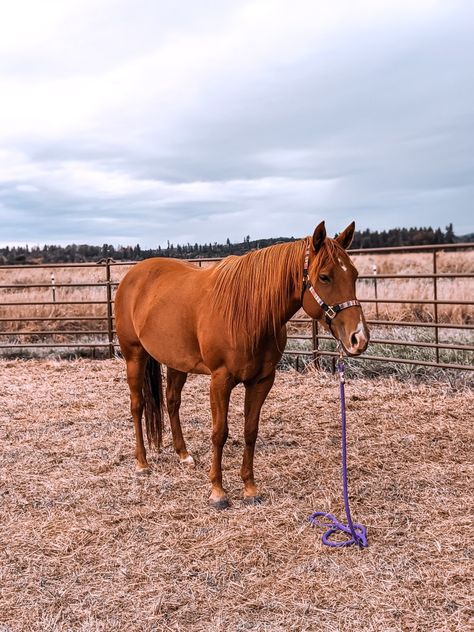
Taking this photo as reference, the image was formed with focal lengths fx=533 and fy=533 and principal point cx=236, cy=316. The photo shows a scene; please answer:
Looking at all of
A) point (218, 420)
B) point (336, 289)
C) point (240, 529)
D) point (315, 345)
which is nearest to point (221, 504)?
point (240, 529)

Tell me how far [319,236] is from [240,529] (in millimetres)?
1634

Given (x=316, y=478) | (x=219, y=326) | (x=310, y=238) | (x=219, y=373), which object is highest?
(x=310, y=238)

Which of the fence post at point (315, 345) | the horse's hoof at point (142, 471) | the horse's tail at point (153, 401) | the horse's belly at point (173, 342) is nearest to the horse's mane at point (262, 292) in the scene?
the horse's belly at point (173, 342)

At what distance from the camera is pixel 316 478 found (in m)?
3.63

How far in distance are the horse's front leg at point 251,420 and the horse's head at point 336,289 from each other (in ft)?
2.21

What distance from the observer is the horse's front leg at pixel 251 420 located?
329 centimetres

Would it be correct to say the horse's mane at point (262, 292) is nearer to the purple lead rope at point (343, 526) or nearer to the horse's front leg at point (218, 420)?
the horse's front leg at point (218, 420)

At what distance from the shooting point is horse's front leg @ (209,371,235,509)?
3172 mm

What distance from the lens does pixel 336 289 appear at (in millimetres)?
2754

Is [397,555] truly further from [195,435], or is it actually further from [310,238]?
[195,435]

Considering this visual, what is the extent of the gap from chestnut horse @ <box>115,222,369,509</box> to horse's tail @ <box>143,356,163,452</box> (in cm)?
11

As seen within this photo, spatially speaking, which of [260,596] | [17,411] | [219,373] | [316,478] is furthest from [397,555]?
[17,411]

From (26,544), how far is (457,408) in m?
4.02

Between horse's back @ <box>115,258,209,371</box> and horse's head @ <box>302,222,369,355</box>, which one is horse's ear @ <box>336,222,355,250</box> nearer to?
horse's head @ <box>302,222,369,355</box>
